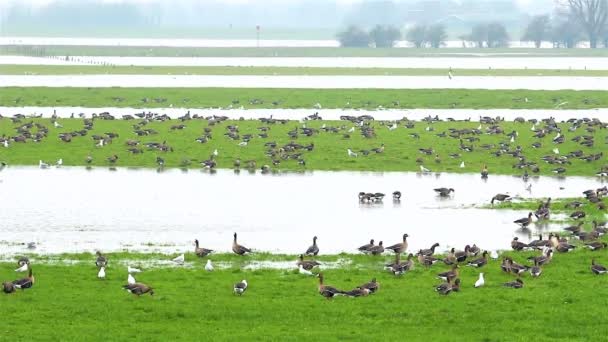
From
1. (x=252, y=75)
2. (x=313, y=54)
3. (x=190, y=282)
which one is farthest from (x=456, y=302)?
(x=313, y=54)

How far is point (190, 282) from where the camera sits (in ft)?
88.5

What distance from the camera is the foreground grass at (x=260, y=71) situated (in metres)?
123

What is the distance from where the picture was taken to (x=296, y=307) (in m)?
24.2

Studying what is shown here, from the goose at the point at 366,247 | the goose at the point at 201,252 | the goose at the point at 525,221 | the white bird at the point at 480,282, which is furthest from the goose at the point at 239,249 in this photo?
the goose at the point at 525,221

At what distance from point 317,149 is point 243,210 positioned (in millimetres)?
16335

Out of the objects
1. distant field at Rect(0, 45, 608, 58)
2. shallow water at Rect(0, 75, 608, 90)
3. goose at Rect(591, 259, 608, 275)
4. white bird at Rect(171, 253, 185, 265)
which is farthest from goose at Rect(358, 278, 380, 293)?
distant field at Rect(0, 45, 608, 58)

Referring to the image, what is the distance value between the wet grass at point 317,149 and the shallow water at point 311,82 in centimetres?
3750

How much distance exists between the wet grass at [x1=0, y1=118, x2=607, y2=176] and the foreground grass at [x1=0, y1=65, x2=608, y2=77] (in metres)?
60.3

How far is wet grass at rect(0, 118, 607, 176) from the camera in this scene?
169 ft

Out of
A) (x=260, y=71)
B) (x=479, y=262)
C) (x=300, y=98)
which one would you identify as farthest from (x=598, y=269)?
(x=260, y=71)

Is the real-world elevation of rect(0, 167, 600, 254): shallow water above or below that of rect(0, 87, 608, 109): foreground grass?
below

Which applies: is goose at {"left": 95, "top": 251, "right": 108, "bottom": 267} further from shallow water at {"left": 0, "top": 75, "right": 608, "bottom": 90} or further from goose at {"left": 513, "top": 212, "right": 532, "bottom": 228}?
shallow water at {"left": 0, "top": 75, "right": 608, "bottom": 90}

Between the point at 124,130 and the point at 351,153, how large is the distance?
45.1 feet

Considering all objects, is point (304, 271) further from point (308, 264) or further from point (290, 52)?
point (290, 52)
